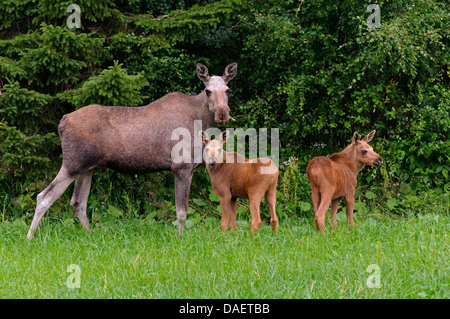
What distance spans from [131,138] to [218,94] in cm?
137

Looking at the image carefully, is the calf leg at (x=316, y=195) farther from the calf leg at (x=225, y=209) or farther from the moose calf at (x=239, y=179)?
the calf leg at (x=225, y=209)

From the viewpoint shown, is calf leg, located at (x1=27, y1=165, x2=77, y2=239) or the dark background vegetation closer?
calf leg, located at (x1=27, y1=165, x2=77, y2=239)

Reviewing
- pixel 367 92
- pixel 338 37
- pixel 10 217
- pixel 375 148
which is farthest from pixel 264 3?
pixel 10 217

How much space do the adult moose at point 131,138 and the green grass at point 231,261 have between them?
1.90 ft

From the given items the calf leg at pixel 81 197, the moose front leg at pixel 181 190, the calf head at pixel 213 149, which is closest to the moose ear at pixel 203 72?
the calf head at pixel 213 149

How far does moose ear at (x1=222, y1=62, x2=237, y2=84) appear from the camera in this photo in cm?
833

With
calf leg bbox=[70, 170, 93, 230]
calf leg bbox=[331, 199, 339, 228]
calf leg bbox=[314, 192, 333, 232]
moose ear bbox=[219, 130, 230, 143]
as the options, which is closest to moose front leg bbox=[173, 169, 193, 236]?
moose ear bbox=[219, 130, 230, 143]

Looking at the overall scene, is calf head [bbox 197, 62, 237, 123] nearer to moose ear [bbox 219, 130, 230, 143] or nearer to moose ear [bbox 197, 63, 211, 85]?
moose ear [bbox 197, 63, 211, 85]

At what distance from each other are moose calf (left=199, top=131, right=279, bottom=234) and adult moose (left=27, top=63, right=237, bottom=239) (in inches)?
22.8

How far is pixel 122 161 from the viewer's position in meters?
8.03

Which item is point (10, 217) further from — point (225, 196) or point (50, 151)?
point (225, 196)

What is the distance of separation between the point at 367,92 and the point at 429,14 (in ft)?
5.05

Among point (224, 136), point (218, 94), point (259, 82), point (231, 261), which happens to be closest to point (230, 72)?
point (218, 94)

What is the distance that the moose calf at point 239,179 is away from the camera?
7.31 m
